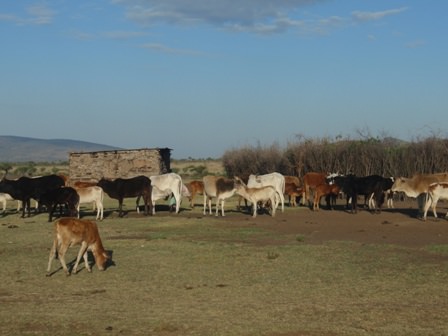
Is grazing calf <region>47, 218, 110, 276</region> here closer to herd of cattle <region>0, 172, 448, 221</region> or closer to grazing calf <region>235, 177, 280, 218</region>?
herd of cattle <region>0, 172, 448, 221</region>

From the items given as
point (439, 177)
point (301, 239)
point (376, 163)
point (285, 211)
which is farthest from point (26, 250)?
point (376, 163)

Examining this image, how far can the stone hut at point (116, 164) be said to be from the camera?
134 feet

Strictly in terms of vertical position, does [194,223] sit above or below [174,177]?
below

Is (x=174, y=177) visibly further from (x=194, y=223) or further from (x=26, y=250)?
(x=26, y=250)

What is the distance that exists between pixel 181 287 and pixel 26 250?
649 centimetres

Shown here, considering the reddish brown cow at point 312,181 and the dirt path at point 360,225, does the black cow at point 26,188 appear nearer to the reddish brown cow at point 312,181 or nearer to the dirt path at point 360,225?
the dirt path at point 360,225

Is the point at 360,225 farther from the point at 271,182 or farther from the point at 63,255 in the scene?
the point at 63,255

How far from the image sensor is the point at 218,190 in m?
27.6

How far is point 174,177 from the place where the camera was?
1154 inches

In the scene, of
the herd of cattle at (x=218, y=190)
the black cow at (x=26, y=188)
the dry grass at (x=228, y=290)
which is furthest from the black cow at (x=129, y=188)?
the dry grass at (x=228, y=290)

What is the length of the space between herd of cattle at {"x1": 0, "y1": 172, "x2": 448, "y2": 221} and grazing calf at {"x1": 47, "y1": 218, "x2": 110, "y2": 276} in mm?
10353

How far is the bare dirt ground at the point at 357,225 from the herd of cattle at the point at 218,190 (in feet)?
2.18

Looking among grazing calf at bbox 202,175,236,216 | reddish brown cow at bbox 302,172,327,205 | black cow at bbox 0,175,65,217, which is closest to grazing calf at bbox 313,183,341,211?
reddish brown cow at bbox 302,172,327,205

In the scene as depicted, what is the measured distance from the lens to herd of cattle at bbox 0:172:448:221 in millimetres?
25250
